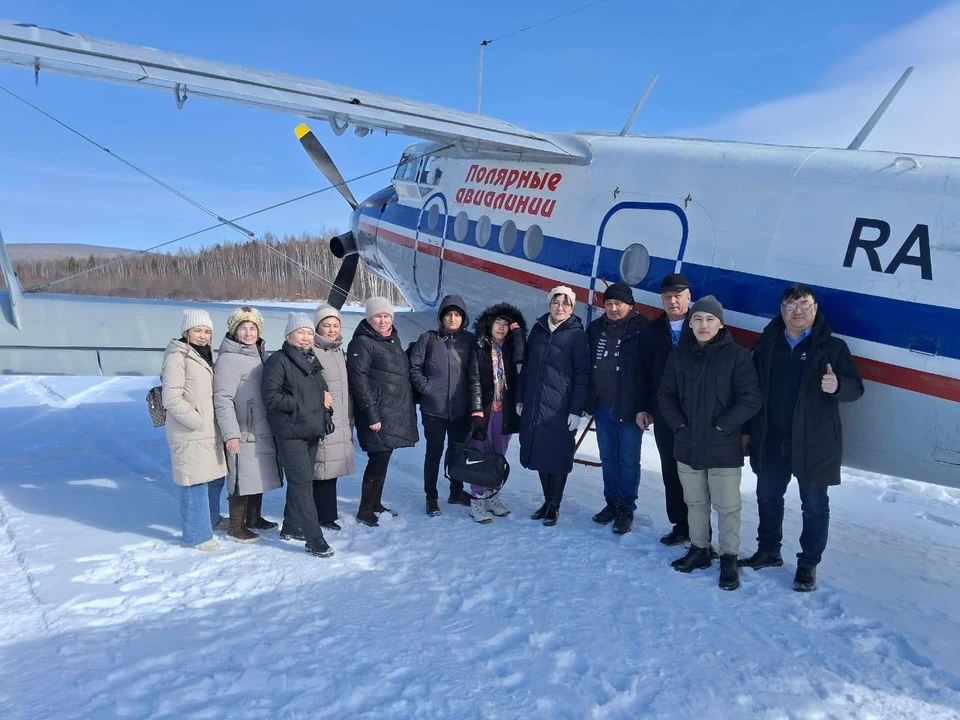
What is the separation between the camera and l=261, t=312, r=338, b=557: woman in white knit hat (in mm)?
4656

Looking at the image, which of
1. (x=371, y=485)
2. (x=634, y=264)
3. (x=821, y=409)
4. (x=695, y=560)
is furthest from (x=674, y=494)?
(x=371, y=485)

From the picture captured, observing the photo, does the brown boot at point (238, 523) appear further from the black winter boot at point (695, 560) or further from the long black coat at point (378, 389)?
the black winter boot at point (695, 560)

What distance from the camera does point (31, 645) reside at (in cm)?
350

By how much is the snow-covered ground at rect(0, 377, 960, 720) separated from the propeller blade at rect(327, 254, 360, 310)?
4.64 meters

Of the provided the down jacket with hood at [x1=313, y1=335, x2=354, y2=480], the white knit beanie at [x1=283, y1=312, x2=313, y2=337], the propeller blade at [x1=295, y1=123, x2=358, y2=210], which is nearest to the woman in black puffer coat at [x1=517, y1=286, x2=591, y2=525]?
the down jacket with hood at [x1=313, y1=335, x2=354, y2=480]

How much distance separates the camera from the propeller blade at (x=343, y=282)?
33.3 feet

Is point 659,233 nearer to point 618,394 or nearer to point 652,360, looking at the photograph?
point 652,360

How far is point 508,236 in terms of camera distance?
22.3ft

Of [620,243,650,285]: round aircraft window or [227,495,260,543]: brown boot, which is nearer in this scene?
[227,495,260,543]: brown boot

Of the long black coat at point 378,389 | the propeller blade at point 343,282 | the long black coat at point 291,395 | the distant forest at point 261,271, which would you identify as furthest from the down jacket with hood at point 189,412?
the distant forest at point 261,271

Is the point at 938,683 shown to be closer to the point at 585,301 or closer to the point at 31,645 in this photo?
the point at 585,301

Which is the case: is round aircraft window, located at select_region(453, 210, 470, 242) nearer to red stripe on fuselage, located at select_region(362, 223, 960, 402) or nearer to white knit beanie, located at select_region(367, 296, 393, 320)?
red stripe on fuselage, located at select_region(362, 223, 960, 402)

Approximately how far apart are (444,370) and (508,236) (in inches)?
76.5

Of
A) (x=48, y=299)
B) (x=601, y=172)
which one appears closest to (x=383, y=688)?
(x=601, y=172)
